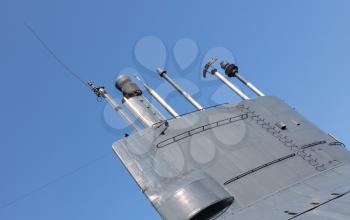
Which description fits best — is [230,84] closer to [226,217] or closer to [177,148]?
[177,148]

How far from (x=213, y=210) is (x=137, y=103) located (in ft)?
31.1

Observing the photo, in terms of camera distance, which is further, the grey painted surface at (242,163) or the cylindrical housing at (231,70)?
the cylindrical housing at (231,70)

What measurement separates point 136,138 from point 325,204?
26.0 feet

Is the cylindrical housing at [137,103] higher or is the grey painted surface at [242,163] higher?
the cylindrical housing at [137,103]

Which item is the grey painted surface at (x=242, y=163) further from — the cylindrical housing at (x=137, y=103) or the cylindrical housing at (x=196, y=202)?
the cylindrical housing at (x=137, y=103)

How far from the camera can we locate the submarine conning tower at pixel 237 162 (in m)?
11.8

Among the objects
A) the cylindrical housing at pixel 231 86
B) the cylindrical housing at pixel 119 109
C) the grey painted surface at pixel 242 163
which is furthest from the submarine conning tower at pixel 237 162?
the cylindrical housing at pixel 231 86

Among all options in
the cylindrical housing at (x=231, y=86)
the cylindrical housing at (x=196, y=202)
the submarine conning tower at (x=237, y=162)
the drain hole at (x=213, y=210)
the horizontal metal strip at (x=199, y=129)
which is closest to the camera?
→ the cylindrical housing at (x=196, y=202)

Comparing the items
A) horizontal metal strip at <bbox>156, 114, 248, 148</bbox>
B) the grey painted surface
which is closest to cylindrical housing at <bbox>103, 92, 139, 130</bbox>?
the grey painted surface

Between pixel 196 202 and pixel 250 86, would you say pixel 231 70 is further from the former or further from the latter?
pixel 196 202

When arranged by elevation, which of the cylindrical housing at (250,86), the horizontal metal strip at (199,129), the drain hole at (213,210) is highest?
the cylindrical housing at (250,86)

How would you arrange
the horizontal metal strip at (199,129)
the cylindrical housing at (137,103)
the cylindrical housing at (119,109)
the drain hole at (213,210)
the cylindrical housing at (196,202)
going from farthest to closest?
1. the cylindrical housing at (137,103)
2. the cylindrical housing at (119,109)
3. the horizontal metal strip at (199,129)
4. the drain hole at (213,210)
5. the cylindrical housing at (196,202)

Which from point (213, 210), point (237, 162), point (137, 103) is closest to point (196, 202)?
point (213, 210)

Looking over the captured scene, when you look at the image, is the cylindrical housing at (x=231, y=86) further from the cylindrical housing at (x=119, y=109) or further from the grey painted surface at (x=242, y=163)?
the cylindrical housing at (x=119, y=109)
